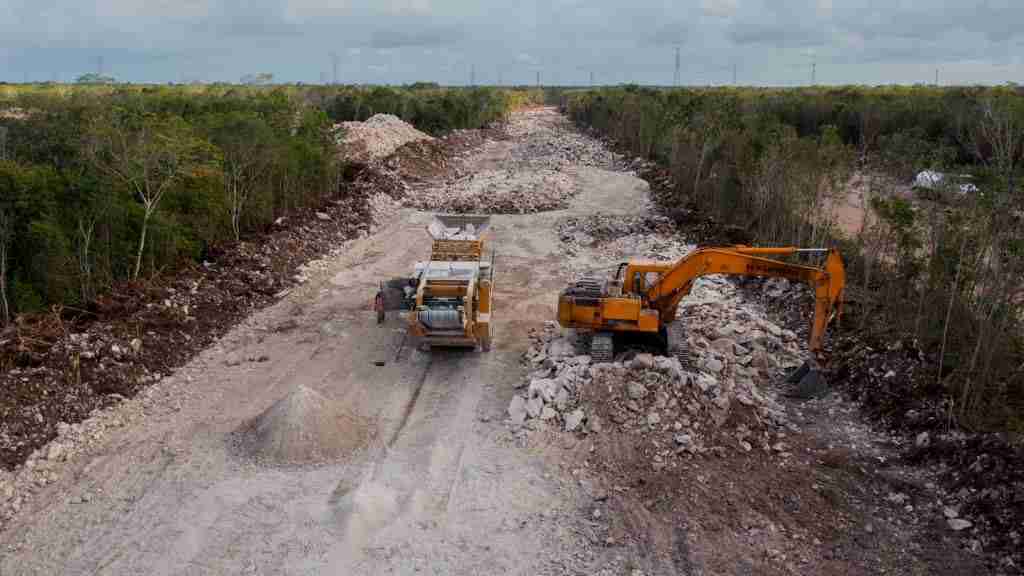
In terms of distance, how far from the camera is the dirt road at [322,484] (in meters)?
8.82

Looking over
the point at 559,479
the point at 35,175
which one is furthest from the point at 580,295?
the point at 35,175

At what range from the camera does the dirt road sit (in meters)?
8.82

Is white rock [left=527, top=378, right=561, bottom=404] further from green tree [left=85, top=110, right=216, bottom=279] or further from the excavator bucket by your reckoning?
green tree [left=85, top=110, right=216, bottom=279]

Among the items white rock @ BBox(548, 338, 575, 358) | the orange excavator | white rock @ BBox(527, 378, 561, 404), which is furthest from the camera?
white rock @ BBox(548, 338, 575, 358)

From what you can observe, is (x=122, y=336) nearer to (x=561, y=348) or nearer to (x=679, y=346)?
(x=561, y=348)

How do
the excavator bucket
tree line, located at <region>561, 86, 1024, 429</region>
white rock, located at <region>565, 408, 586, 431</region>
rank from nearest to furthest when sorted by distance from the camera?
white rock, located at <region>565, 408, 586, 431</region>
tree line, located at <region>561, 86, 1024, 429</region>
the excavator bucket

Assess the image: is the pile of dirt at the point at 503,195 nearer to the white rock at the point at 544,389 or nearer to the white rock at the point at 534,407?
the white rock at the point at 544,389

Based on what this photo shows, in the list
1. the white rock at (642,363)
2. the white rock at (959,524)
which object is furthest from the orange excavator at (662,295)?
the white rock at (959,524)

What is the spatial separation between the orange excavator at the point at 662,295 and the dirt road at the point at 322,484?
1.90 m

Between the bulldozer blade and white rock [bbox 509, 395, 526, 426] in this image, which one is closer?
white rock [bbox 509, 395, 526, 426]

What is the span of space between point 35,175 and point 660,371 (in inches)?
476

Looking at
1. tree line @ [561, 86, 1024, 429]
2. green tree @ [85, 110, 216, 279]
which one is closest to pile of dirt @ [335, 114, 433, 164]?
tree line @ [561, 86, 1024, 429]

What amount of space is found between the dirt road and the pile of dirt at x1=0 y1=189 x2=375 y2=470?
617 mm

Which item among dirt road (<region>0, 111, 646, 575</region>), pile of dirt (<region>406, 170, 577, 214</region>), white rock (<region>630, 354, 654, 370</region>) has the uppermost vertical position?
pile of dirt (<region>406, 170, 577, 214</region>)
